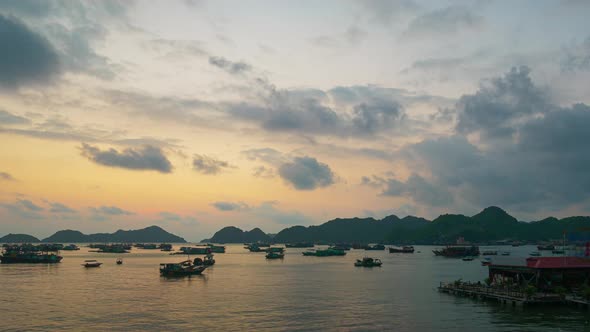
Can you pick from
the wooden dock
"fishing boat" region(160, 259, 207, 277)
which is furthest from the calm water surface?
"fishing boat" region(160, 259, 207, 277)

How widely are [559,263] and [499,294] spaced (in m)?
9.58

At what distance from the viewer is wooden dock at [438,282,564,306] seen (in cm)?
6488

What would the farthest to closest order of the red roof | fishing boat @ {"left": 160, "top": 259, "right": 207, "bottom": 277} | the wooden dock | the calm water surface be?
fishing boat @ {"left": 160, "top": 259, "right": 207, "bottom": 277}
the red roof
the wooden dock
the calm water surface

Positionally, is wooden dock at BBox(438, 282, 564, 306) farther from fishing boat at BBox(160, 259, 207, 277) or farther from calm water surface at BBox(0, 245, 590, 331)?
fishing boat at BBox(160, 259, 207, 277)

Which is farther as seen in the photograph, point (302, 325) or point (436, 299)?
point (436, 299)

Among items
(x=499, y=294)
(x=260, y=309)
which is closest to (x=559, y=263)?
(x=499, y=294)

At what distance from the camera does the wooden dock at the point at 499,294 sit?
6488 cm

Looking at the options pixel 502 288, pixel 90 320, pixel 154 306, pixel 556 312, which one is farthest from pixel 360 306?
pixel 90 320

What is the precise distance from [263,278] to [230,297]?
38006 millimetres

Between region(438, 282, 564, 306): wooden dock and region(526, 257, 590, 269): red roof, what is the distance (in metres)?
5.13

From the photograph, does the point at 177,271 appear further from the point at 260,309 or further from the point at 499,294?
the point at 499,294

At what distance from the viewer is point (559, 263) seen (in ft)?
232

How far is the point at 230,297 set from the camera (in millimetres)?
83812

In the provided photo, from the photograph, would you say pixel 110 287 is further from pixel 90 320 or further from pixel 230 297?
pixel 90 320
